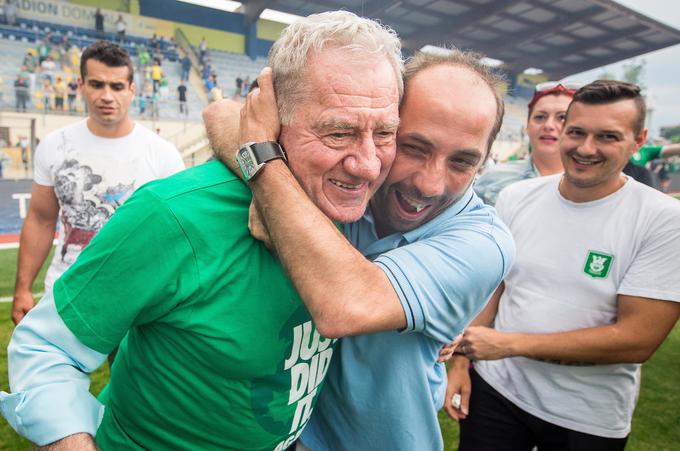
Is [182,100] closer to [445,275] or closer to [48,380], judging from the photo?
[48,380]

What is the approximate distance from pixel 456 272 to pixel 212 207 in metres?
0.72

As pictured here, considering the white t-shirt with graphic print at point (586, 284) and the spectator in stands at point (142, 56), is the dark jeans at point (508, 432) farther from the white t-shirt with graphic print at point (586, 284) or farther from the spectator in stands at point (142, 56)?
the spectator in stands at point (142, 56)

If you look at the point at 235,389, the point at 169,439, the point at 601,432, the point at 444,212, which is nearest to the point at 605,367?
the point at 601,432

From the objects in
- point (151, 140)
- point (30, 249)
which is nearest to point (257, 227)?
point (151, 140)

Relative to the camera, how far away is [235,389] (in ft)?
4.41

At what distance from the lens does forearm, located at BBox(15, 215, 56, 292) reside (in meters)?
3.41

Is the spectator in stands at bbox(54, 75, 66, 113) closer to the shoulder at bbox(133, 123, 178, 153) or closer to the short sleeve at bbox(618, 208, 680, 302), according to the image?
the shoulder at bbox(133, 123, 178, 153)

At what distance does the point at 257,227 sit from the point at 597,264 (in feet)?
5.37

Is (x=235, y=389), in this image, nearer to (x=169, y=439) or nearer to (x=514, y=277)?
(x=169, y=439)

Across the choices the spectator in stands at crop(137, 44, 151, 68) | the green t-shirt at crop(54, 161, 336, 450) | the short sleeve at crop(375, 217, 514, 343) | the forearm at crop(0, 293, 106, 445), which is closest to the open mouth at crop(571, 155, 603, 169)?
the short sleeve at crop(375, 217, 514, 343)

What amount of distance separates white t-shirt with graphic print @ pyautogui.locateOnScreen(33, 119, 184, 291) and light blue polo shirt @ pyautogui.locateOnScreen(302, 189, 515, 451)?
230 cm

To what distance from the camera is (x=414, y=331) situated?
1.46 meters

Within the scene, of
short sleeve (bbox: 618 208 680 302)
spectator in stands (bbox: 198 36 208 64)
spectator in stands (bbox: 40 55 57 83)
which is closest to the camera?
short sleeve (bbox: 618 208 680 302)

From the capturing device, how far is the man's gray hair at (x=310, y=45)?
1.33m
